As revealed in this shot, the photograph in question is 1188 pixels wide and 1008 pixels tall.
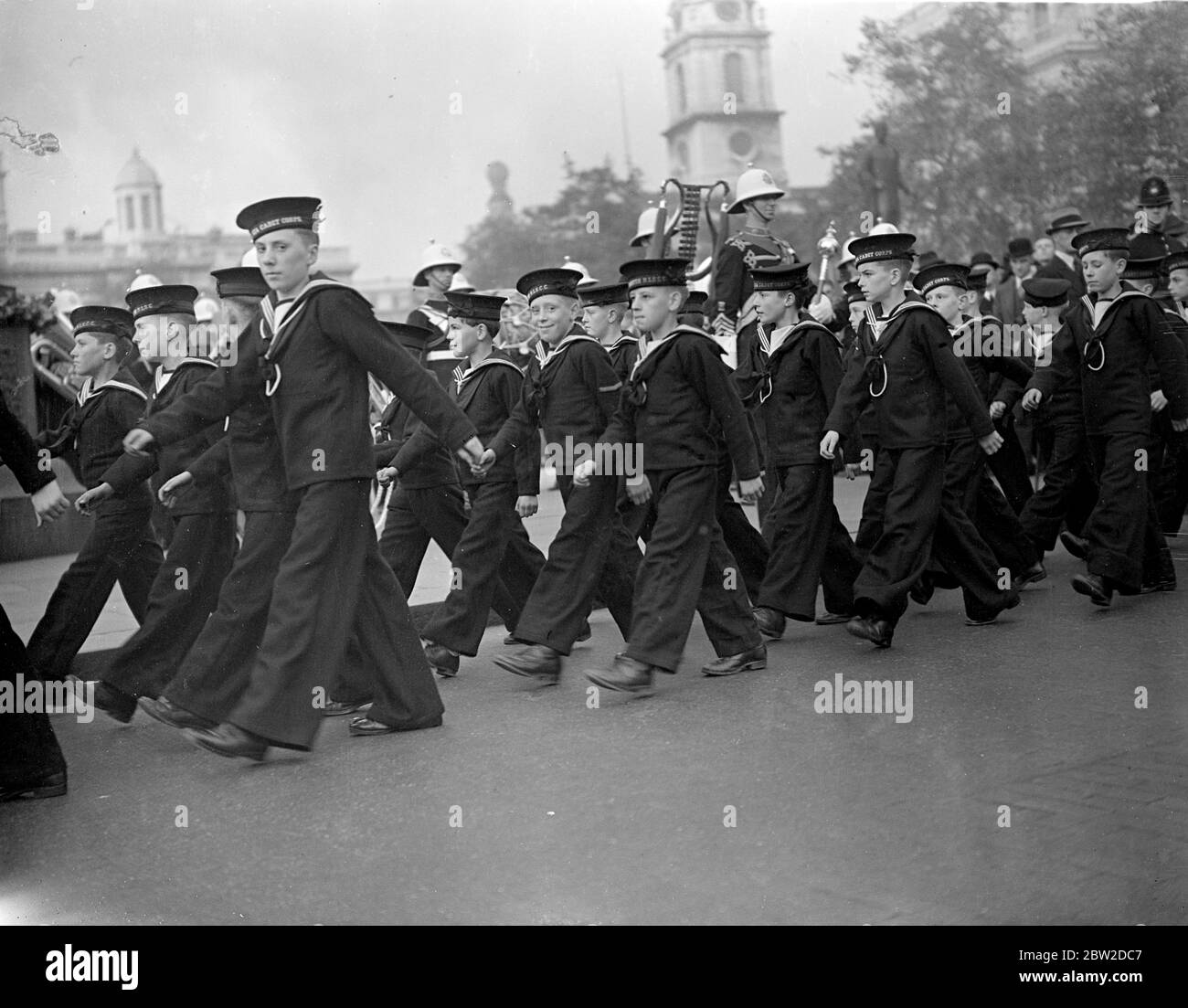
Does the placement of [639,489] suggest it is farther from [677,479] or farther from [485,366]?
[485,366]

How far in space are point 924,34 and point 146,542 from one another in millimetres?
14675

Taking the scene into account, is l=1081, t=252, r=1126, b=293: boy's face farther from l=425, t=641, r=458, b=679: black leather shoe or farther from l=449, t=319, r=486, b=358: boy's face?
l=425, t=641, r=458, b=679: black leather shoe

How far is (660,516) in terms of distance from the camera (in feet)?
24.3

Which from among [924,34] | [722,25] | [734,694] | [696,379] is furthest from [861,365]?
[924,34]

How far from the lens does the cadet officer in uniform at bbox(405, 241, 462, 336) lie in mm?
10125

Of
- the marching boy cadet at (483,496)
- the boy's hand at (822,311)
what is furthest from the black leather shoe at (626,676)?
the boy's hand at (822,311)

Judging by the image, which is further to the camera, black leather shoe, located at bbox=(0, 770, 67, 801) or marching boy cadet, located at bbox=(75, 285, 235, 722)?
marching boy cadet, located at bbox=(75, 285, 235, 722)

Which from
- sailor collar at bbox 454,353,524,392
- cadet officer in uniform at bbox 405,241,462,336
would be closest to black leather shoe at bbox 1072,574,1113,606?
sailor collar at bbox 454,353,524,392

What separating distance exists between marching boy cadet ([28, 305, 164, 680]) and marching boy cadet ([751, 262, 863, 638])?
10.5 ft

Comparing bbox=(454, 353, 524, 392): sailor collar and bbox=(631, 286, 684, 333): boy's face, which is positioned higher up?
bbox=(631, 286, 684, 333): boy's face

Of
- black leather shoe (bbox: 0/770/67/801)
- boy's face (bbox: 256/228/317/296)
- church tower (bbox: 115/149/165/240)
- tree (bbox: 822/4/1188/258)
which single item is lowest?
black leather shoe (bbox: 0/770/67/801)

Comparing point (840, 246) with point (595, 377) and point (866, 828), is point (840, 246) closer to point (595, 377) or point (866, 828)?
point (595, 377)

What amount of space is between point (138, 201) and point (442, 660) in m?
2.59

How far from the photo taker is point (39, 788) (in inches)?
225
